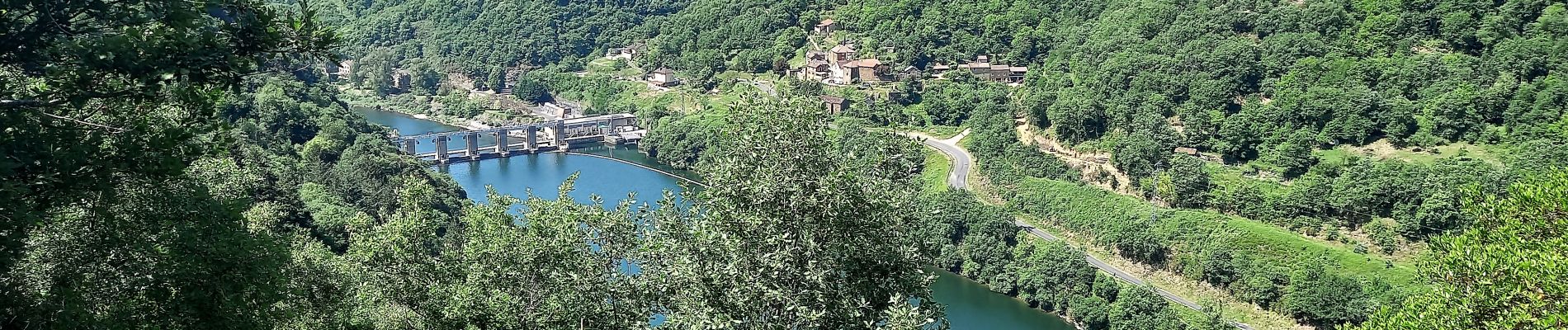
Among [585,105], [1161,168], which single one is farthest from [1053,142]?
[585,105]

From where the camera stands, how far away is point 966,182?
29.3 m

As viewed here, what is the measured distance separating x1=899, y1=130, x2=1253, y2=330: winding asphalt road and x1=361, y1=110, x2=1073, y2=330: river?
2225 mm

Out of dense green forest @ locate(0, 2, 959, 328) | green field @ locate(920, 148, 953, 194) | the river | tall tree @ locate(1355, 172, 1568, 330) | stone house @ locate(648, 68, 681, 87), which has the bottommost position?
the river

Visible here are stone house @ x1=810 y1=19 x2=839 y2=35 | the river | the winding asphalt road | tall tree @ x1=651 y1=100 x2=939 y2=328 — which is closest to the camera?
tall tree @ x1=651 y1=100 x2=939 y2=328

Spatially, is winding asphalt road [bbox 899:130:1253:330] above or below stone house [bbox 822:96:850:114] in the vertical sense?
below

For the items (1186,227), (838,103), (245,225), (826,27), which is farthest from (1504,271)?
(826,27)

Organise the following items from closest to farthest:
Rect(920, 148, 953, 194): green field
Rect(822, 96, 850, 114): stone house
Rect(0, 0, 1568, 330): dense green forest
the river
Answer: Rect(0, 0, 1568, 330): dense green forest → the river → Rect(920, 148, 953, 194): green field → Rect(822, 96, 850, 114): stone house

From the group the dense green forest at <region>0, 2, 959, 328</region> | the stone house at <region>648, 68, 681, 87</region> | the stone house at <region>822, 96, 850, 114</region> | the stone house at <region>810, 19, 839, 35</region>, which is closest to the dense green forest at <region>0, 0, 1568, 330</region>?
the dense green forest at <region>0, 2, 959, 328</region>

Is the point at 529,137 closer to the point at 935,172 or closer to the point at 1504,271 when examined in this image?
the point at 935,172

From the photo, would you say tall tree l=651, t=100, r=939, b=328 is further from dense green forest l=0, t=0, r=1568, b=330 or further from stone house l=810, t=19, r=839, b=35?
stone house l=810, t=19, r=839, b=35

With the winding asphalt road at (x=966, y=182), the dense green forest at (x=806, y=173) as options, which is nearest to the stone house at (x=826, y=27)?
the dense green forest at (x=806, y=173)

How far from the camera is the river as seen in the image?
22250 millimetres

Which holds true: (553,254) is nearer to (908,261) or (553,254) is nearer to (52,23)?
(908,261)

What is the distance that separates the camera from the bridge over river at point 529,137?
36.9m
